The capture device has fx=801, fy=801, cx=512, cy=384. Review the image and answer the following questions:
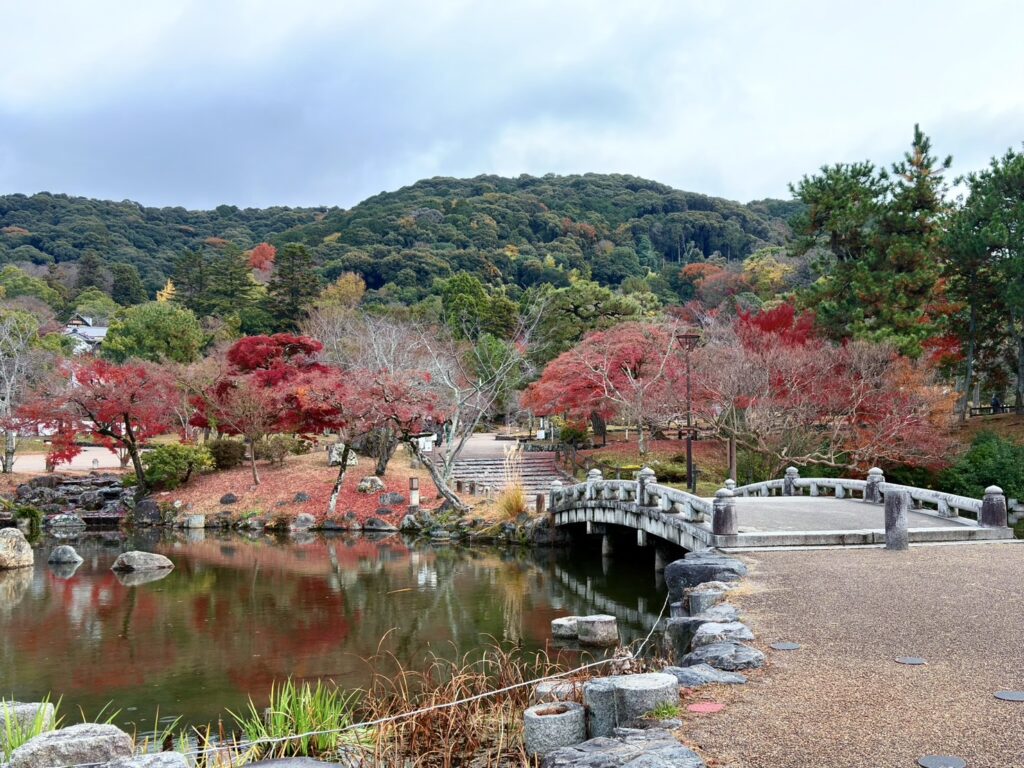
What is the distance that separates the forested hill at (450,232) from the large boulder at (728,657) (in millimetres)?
49921

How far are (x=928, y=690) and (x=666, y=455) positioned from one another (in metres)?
21.6

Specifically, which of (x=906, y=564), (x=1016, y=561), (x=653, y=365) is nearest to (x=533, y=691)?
(x=906, y=564)

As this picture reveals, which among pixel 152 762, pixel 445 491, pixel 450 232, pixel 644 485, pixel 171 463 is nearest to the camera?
pixel 152 762

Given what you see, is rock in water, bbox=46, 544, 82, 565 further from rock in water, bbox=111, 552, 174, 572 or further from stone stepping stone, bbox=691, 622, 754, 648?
stone stepping stone, bbox=691, 622, 754, 648

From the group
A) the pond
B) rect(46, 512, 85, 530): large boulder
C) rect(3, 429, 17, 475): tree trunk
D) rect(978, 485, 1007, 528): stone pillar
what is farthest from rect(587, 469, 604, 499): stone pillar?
rect(3, 429, 17, 475): tree trunk

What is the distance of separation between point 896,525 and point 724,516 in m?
2.24

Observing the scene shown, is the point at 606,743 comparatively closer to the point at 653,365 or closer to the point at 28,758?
the point at 28,758

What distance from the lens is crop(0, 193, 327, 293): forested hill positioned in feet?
226

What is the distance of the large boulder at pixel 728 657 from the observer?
5.82m

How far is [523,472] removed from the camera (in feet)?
88.2

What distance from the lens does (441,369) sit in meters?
24.0

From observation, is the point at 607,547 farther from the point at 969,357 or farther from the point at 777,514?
the point at 969,357

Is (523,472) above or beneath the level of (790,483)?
beneath

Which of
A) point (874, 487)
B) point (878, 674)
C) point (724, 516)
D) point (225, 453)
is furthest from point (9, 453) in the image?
point (878, 674)
